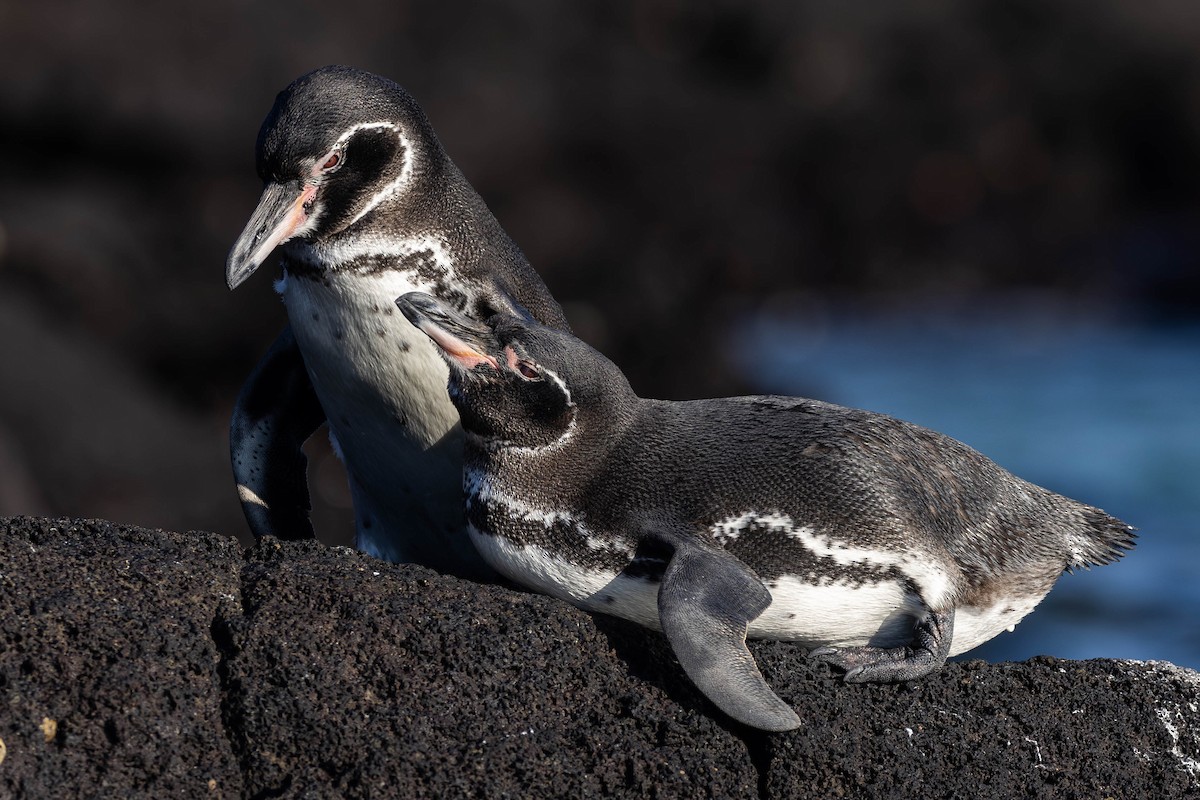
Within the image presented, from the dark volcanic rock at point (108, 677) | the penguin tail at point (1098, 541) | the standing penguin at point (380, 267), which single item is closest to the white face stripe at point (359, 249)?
the standing penguin at point (380, 267)

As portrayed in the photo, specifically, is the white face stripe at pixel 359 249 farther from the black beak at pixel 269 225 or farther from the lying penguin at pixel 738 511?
the lying penguin at pixel 738 511

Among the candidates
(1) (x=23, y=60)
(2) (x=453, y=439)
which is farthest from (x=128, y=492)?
(2) (x=453, y=439)

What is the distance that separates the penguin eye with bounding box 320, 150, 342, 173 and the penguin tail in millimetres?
2475

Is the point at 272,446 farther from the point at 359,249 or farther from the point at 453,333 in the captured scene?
the point at 453,333

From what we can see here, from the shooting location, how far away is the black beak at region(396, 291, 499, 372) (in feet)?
13.7

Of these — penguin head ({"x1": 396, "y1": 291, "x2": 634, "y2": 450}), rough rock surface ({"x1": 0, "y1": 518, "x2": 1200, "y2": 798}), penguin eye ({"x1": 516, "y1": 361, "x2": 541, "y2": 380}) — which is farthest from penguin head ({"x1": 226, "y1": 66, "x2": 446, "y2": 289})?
rough rock surface ({"x1": 0, "y1": 518, "x2": 1200, "y2": 798})

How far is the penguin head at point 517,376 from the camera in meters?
4.18

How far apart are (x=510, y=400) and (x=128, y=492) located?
6.69 metres

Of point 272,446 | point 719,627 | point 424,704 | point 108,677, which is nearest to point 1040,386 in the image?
point 272,446

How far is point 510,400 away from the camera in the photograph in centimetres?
422

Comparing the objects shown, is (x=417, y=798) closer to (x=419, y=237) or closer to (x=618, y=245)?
(x=419, y=237)

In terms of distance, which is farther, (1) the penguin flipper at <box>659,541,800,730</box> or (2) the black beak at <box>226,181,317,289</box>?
(2) the black beak at <box>226,181,317,289</box>

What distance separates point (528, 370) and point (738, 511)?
681 millimetres

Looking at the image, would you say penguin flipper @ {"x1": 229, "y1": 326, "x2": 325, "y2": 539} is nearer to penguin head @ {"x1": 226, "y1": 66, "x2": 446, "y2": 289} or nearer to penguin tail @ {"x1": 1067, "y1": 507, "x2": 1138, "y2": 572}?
penguin head @ {"x1": 226, "y1": 66, "x2": 446, "y2": 289}
